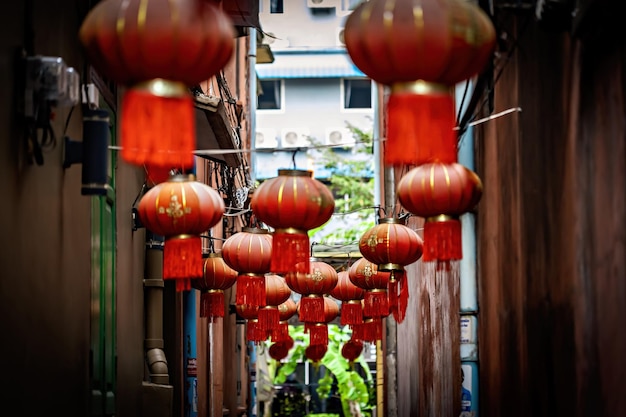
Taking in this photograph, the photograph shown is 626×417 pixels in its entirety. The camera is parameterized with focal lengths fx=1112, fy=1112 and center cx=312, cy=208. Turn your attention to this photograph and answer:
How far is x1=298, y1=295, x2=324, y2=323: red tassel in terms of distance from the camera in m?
15.8

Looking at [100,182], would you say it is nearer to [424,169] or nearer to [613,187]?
[424,169]

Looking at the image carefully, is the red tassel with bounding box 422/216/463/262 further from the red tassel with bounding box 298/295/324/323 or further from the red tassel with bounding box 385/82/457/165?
the red tassel with bounding box 298/295/324/323

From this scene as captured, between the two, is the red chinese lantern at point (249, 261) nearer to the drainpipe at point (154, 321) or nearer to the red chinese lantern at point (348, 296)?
the drainpipe at point (154, 321)

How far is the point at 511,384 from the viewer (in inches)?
455

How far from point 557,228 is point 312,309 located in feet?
23.2

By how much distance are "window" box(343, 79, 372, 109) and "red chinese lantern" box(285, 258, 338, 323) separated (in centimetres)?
3170

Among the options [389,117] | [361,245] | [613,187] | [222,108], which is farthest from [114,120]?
[613,187]

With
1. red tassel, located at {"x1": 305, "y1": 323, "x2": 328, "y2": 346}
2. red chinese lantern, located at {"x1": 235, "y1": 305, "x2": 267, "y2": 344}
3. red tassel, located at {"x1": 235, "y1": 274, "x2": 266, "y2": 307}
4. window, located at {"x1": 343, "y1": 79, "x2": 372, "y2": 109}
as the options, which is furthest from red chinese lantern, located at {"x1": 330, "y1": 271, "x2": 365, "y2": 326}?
window, located at {"x1": 343, "y1": 79, "x2": 372, "y2": 109}

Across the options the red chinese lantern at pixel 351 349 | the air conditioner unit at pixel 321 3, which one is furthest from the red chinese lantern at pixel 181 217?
the air conditioner unit at pixel 321 3

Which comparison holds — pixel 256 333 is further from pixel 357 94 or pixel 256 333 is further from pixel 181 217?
pixel 357 94

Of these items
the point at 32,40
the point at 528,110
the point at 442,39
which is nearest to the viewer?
the point at 442,39

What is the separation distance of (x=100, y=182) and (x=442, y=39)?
3431mm

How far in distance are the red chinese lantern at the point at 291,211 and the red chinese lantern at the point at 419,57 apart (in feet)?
12.3

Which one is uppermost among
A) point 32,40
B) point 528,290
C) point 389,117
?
point 32,40
